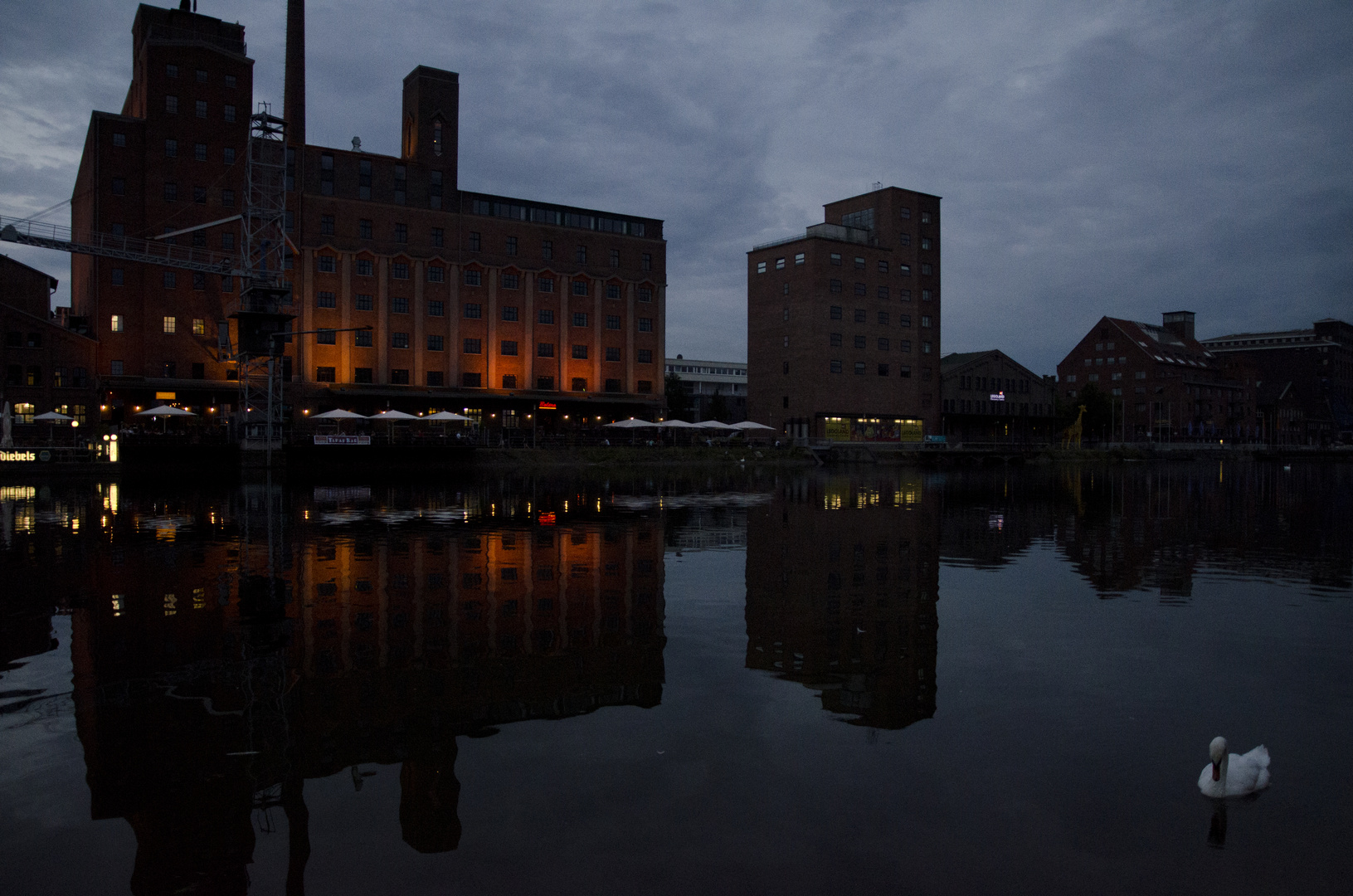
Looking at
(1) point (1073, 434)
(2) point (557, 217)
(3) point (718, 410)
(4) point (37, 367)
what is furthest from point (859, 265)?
(4) point (37, 367)

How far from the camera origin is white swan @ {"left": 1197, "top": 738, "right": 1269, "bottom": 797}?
6.61 meters

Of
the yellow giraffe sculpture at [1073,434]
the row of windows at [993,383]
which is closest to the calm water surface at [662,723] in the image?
the row of windows at [993,383]

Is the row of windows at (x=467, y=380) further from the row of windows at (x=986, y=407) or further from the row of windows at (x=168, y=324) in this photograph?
the row of windows at (x=986, y=407)

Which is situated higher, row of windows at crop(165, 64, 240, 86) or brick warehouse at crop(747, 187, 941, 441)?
row of windows at crop(165, 64, 240, 86)

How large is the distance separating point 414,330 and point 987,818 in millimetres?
74615

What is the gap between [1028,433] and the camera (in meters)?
113

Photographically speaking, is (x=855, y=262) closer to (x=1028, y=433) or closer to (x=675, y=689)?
(x=1028, y=433)

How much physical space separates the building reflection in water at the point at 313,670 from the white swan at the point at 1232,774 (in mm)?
4802

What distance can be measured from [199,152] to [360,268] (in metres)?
14.4

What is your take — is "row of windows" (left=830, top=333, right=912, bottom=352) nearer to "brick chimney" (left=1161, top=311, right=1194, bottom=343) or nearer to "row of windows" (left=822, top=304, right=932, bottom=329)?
"row of windows" (left=822, top=304, right=932, bottom=329)

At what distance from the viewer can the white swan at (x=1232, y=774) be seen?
6.61m

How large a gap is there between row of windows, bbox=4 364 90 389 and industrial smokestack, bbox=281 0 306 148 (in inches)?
Result: 1011

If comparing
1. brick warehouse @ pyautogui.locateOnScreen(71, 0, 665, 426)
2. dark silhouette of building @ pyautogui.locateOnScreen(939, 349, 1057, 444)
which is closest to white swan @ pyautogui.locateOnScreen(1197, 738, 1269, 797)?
brick warehouse @ pyautogui.locateOnScreen(71, 0, 665, 426)

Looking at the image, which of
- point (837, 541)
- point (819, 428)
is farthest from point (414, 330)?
point (837, 541)
